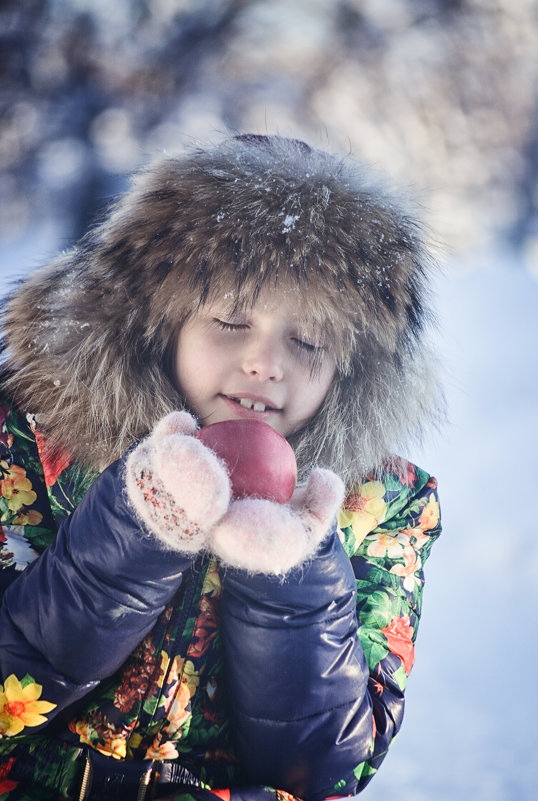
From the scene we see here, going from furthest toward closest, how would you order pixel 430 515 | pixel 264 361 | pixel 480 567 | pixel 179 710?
pixel 480 567 < pixel 430 515 < pixel 264 361 < pixel 179 710

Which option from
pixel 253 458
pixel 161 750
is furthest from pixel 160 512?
pixel 161 750

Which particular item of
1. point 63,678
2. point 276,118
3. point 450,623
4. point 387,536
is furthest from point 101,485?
point 450,623

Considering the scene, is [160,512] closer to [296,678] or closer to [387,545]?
[296,678]

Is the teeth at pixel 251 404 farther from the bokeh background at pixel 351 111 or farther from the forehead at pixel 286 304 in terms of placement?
the bokeh background at pixel 351 111

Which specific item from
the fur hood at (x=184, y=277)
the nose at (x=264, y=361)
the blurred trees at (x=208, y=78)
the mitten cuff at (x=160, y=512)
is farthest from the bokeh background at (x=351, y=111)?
the mitten cuff at (x=160, y=512)

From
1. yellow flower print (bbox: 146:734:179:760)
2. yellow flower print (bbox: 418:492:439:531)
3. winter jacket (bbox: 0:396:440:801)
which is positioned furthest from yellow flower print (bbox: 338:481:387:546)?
yellow flower print (bbox: 146:734:179:760)

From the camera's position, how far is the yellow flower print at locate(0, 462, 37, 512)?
3.01 feet

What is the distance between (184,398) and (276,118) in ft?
5.53

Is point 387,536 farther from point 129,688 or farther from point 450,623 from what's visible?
point 450,623

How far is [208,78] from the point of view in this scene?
217cm

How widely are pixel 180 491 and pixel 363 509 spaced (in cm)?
61

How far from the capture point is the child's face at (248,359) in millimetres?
913

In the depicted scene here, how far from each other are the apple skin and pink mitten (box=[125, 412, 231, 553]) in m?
0.07

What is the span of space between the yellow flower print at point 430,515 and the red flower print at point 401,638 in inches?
8.8
